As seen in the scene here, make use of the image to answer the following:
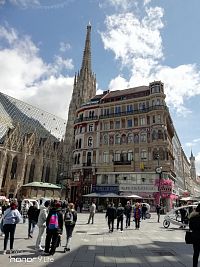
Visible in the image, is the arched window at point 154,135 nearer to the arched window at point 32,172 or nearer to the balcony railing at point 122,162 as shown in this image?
the balcony railing at point 122,162

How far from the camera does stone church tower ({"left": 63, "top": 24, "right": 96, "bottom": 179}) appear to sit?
284ft

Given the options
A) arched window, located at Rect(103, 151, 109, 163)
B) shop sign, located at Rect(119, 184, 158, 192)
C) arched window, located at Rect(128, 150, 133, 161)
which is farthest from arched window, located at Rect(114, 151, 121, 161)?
shop sign, located at Rect(119, 184, 158, 192)

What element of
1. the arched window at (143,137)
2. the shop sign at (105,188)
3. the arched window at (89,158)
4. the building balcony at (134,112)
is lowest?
the shop sign at (105,188)

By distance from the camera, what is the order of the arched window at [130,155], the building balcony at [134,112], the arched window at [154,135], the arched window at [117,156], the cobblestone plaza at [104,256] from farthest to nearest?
the arched window at [117,156]
the arched window at [130,155]
the building balcony at [134,112]
the arched window at [154,135]
the cobblestone plaza at [104,256]

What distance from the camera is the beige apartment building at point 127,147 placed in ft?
113

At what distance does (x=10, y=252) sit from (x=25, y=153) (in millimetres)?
64509

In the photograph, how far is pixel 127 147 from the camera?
122 ft

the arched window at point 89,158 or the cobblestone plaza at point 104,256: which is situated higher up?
the arched window at point 89,158

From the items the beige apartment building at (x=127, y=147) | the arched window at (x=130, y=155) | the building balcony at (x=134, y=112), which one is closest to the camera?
the beige apartment building at (x=127, y=147)

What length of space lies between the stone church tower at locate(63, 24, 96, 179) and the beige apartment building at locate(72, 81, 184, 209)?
43.7 m

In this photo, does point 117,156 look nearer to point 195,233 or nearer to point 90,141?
point 90,141

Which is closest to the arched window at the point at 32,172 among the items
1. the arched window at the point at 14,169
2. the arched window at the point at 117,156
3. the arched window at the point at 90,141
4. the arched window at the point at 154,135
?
the arched window at the point at 14,169

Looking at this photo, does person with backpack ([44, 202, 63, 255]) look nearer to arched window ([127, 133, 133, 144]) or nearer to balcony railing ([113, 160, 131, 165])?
balcony railing ([113, 160, 131, 165])

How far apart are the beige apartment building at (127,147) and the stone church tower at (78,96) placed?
Result: 43719 mm
